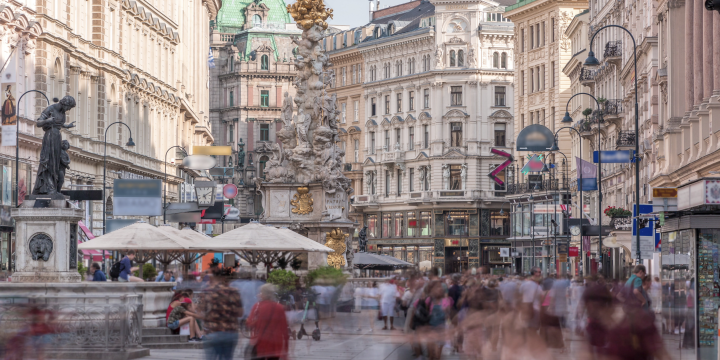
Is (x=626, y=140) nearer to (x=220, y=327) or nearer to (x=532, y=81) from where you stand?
(x=532, y=81)

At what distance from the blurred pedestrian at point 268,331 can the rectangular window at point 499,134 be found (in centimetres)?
9063

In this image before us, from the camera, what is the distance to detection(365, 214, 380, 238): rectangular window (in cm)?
11006

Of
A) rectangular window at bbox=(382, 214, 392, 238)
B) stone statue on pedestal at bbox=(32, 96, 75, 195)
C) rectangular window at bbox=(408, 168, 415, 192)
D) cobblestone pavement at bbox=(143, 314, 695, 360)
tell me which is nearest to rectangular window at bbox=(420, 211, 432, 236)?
rectangular window at bbox=(408, 168, 415, 192)

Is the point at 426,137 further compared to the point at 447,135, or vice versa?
the point at 426,137

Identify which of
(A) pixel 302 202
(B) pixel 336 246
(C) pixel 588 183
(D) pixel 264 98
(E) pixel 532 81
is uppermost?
(D) pixel 264 98

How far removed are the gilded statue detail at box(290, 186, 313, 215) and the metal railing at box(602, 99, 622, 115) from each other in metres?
29.3

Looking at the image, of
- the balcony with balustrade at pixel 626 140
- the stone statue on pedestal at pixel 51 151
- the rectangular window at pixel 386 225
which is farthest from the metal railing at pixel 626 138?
the rectangular window at pixel 386 225

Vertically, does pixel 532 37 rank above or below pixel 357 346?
above

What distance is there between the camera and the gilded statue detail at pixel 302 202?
41344 mm

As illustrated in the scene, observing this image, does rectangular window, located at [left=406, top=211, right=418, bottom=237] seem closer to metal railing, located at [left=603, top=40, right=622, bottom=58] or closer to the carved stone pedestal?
metal railing, located at [left=603, top=40, right=622, bottom=58]

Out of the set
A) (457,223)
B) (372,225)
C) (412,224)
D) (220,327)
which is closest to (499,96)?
(457,223)

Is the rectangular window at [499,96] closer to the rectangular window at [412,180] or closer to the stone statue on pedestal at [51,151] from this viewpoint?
the rectangular window at [412,180]

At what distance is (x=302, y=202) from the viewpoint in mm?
41375

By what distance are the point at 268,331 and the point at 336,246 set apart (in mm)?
26857
